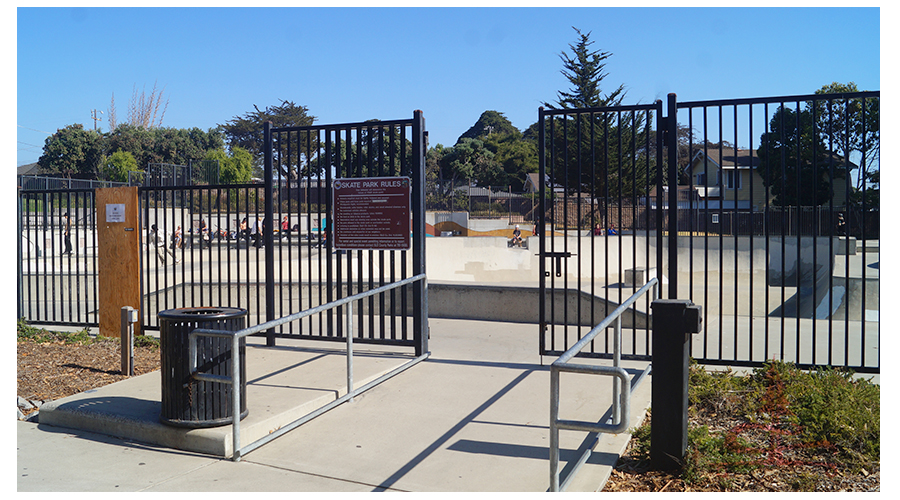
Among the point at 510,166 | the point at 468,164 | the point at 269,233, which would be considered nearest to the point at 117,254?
the point at 269,233

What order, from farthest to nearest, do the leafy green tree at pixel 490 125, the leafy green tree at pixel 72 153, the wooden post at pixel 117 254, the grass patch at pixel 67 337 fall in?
1. the leafy green tree at pixel 490 125
2. the leafy green tree at pixel 72 153
3. the wooden post at pixel 117 254
4. the grass patch at pixel 67 337

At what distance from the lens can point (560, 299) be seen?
1152 centimetres

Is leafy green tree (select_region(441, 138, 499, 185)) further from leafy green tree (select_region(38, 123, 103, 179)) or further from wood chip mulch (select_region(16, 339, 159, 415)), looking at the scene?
wood chip mulch (select_region(16, 339, 159, 415))

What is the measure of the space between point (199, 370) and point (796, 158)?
5.77m

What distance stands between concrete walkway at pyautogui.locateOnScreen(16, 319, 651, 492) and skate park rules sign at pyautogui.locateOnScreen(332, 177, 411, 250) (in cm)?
140

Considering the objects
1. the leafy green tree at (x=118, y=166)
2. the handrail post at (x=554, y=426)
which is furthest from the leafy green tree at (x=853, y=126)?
the leafy green tree at (x=118, y=166)

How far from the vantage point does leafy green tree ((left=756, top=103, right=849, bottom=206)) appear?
5.74 metres

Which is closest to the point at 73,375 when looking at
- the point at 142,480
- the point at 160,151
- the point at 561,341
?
the point at 142,480

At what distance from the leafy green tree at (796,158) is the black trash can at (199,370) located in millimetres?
4302

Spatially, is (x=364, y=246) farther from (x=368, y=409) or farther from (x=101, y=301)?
(x=101, y=301)

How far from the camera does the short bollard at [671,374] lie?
3775 millimetres

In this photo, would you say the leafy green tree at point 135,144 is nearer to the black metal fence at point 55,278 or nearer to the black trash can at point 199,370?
the black metal fence at point 55,278

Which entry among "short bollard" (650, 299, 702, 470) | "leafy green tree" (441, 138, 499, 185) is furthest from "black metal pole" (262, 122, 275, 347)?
"leafy green tree" (441, 138, 499, 185)

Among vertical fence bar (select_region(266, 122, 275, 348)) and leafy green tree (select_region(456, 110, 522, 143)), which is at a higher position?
leafy green tree (select_region(456, 110, 522, 143))
